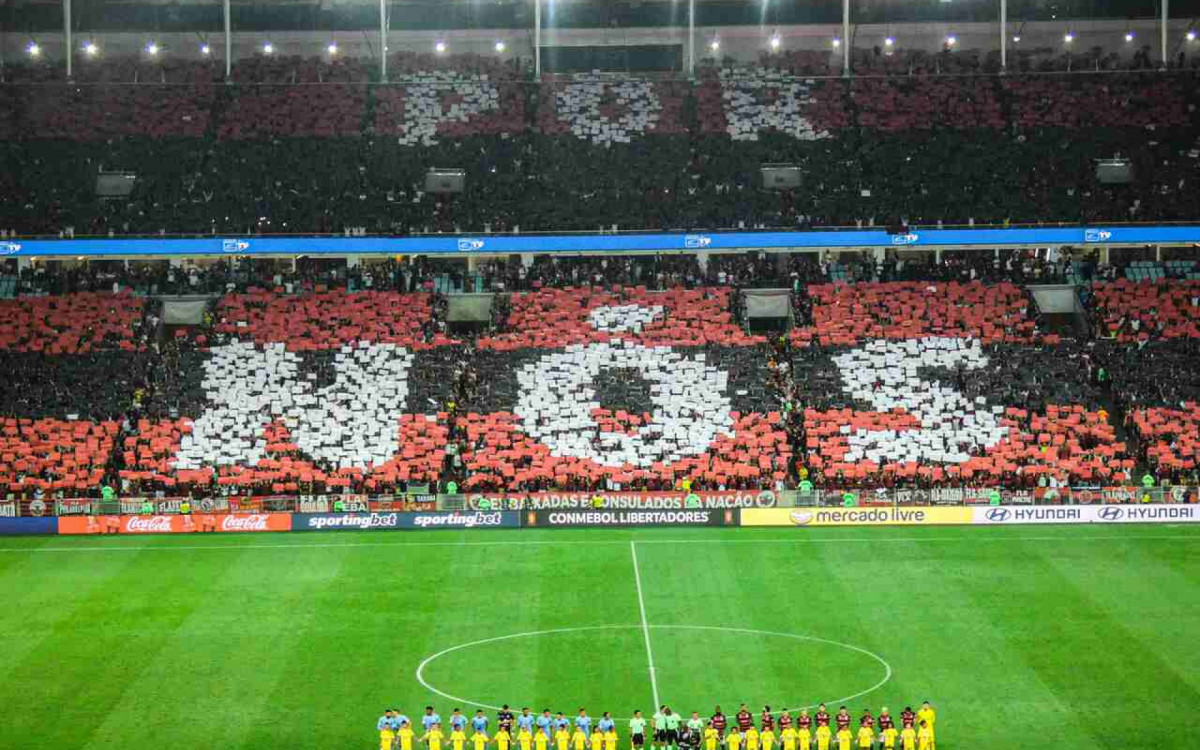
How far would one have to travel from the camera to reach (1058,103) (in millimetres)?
69688

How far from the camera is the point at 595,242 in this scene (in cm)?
6284

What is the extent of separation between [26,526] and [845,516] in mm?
25104

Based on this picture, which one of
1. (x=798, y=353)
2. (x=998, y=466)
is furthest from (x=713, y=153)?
(x=998, y=466)

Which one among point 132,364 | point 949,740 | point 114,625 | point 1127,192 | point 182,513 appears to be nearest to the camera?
point 949,740

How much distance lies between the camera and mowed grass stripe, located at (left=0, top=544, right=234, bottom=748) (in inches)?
1198

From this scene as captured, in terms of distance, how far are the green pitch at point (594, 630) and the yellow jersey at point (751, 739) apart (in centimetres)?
254

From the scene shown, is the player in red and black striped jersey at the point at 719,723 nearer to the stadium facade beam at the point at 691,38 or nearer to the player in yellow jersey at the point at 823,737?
A: the player in yellow jersey at the point at 823,737

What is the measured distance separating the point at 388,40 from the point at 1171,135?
35723mm

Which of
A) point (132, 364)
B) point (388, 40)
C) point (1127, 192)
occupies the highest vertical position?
point (388, 40)

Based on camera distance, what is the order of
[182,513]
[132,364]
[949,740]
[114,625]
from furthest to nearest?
[132,364]
[182,513]
[114,625]
[949,740]

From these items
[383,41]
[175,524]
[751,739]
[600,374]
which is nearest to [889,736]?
[751,739]

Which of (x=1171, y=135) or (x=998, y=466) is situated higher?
(x=1171, y=135)

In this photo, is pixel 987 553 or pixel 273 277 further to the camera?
pixel 273 277

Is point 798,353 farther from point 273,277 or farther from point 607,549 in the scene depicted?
point 273,277
